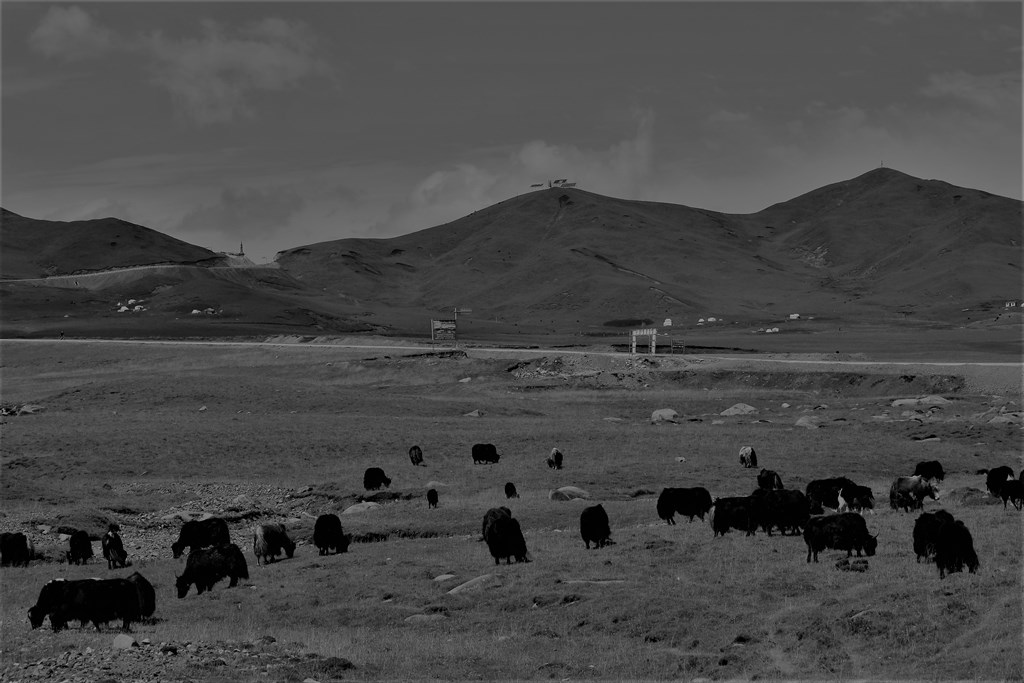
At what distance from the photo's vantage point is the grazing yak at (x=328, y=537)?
1153 inches

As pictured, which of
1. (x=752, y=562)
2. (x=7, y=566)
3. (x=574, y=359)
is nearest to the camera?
(x=752, y=562)

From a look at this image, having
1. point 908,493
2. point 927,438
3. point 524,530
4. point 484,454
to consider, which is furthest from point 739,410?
point 524,530

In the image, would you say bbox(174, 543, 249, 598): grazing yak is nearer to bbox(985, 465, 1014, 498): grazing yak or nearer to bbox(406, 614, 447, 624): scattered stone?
bbox(406, 614, 447, 624): scattered stone

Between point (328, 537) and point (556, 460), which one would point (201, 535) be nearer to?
point (328, 537)

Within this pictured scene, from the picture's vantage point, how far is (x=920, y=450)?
1822 inches

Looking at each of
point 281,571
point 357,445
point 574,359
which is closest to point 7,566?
point 281,571

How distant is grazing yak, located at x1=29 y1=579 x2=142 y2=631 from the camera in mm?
21000

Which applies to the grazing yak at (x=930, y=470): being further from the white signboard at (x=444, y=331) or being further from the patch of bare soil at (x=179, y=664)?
the white signboard at (x=444, y=331)

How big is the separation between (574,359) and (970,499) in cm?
6571

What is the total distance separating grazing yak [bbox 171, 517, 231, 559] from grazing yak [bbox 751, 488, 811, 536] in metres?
14.9

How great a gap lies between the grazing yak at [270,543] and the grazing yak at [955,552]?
16.6m

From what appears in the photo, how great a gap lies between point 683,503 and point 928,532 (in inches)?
371

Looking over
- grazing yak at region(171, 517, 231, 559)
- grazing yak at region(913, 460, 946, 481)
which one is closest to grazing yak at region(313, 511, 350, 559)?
grazing yak at region(171, 517, 231, 559)

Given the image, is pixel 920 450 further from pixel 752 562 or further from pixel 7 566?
pixel 7 566
